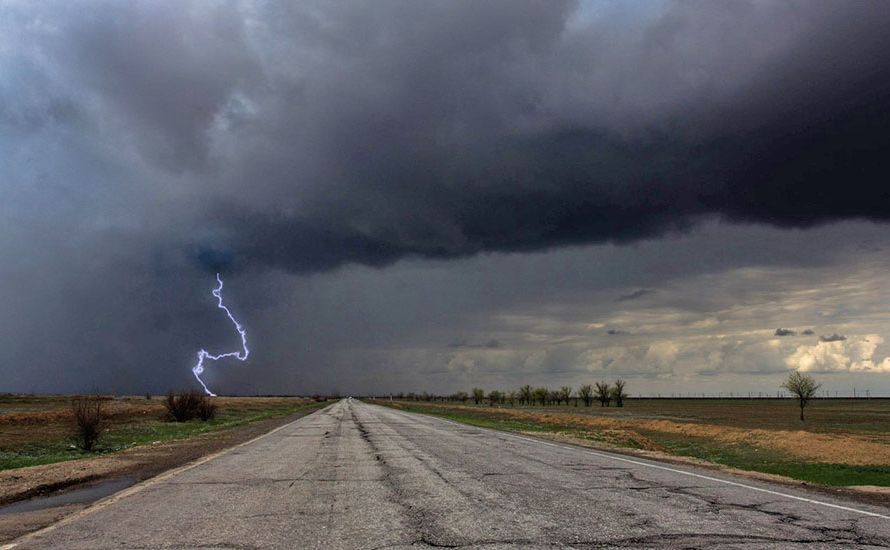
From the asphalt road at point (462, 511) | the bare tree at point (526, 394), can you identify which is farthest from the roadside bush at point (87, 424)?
Result: the bare tree at point (526, 394)

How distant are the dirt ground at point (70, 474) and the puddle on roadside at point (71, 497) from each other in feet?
1.30

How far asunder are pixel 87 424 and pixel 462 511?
2357 cm

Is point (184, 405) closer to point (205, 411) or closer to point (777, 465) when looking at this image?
point (205, 411)

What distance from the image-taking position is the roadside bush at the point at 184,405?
49.0 metres

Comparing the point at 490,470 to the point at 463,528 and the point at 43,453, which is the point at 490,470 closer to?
the point at 463,528

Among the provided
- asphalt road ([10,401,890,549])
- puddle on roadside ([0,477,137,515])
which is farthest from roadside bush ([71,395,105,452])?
asphalt road ([10,401,890,549])

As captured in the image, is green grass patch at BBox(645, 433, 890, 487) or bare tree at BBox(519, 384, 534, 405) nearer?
green grass patch at BBox(645, 433, 890, 487)

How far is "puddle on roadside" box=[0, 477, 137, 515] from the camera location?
1118 cm

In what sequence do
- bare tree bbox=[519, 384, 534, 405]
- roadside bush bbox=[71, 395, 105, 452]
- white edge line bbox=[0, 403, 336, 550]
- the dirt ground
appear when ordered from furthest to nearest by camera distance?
bare tree bbox=[519, 384, 534, 405], roadside bush bbox=[71, 395, 105, 452], the dirt ground, white edge line bbox=[0, 403, 336, 550]

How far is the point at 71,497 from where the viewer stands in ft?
40.6

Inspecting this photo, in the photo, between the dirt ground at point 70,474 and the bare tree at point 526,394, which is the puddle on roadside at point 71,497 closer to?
the dirt ground at point 70,474

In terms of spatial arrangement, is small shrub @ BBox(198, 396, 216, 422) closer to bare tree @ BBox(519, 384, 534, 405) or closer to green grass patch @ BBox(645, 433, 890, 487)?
green grass patch @ BBox(645, 433, 890, 487)

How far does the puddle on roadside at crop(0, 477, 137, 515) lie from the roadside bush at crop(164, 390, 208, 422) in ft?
123

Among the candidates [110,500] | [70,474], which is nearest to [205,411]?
[70,474]
